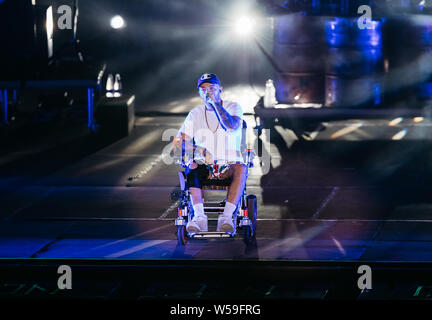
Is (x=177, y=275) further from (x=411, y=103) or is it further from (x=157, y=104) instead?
(x=157, y=104)

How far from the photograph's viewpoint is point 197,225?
7848 millimetres

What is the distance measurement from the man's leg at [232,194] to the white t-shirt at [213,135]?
4.0 inches

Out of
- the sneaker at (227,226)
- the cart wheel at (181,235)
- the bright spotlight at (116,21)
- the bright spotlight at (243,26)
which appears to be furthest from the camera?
the bright spotlight at (243,26)

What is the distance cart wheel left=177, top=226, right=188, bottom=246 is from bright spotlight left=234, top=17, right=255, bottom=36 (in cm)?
2174

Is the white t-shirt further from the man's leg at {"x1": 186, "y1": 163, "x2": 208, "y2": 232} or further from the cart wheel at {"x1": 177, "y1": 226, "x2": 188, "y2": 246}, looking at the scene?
the cart wheel at {"x1": 177, "y1": 226, "x2": 188, "y2": 246}

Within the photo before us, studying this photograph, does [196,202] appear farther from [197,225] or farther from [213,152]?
[213,152]

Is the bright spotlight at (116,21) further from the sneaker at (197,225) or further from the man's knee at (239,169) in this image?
the sneaker at (197,225)

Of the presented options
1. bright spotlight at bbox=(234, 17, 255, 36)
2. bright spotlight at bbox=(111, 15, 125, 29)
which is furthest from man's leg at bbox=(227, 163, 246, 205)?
bright spotlight at bbox=(234, 17, 255, 36)

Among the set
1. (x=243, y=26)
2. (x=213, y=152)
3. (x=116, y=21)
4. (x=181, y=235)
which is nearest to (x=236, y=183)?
(x=213, y=152)

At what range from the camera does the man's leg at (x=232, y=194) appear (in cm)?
777

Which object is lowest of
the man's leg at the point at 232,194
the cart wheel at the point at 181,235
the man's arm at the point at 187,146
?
the cart wheel at the point at 181,235

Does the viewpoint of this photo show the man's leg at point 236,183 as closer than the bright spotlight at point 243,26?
Yes

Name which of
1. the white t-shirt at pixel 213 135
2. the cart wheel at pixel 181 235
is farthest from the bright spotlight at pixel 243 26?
the cart wheel at pixel 181 235
